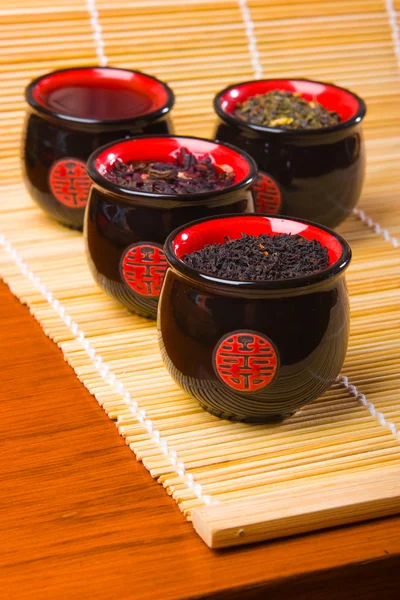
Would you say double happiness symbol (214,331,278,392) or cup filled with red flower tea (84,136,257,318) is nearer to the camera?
double happiness symbol (214,331,278,392)

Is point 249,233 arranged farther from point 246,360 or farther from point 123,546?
point 123,546

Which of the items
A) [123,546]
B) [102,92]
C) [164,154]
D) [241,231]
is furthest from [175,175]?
[123,546]

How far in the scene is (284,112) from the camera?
133 centimetres

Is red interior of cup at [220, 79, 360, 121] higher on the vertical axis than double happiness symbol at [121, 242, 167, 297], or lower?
higher

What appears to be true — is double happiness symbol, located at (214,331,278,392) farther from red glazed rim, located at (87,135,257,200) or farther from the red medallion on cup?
the red medallion on cup

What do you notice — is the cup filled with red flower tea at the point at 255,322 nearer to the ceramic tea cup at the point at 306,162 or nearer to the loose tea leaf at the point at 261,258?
the loose tea leaf at the point at 261,258

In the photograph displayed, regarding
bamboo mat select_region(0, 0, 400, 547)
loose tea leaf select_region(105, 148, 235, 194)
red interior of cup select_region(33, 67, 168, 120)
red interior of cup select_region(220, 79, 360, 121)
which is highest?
red interior of cup select_region(33, 67, 168, 120)

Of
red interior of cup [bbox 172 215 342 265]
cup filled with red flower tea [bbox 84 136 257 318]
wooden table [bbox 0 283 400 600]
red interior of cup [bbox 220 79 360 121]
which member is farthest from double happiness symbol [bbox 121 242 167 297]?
red interior of cup [bbox 220 79 360 121]

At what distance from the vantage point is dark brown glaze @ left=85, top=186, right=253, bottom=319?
1087 mm

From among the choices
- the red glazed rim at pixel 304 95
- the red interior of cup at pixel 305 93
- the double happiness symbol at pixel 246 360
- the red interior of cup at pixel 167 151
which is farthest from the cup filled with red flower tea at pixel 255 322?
the red interior of cup at pixel 305 93

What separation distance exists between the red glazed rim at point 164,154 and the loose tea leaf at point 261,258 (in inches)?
5.6

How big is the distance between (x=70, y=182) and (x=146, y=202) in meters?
0.27

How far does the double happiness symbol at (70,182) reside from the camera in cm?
130

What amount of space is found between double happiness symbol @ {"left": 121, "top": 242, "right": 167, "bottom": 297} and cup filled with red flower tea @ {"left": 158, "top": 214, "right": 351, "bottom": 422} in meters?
0.12
